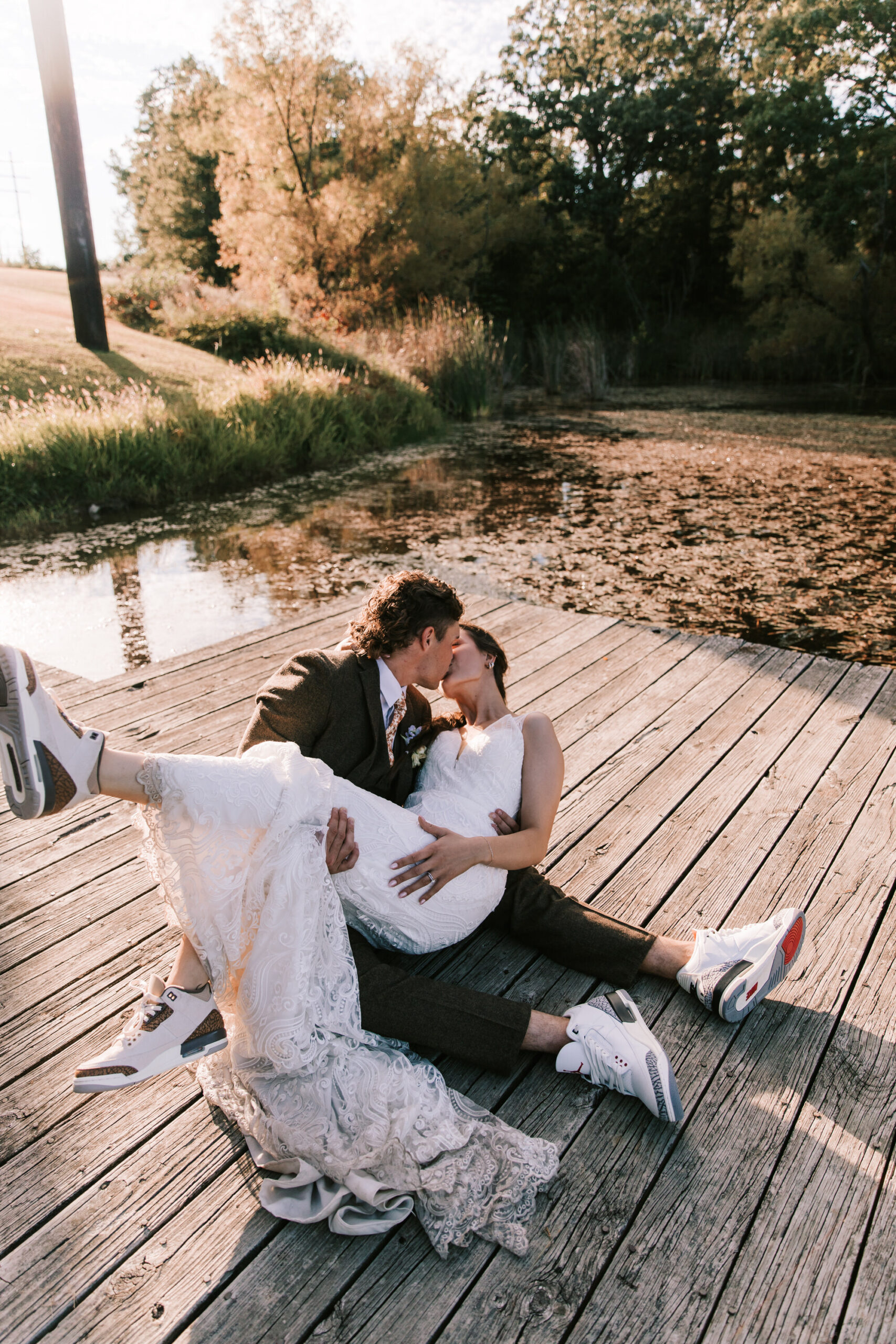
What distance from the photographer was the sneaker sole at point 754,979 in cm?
163

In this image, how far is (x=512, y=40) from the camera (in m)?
23.3

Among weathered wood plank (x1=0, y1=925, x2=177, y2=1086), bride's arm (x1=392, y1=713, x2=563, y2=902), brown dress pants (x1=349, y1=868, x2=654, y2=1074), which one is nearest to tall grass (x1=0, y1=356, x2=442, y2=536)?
weathered wood plank (x1=0, y1=925, x2=177, y2=1086)

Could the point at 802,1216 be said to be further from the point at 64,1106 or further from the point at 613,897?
the point at 64,1106

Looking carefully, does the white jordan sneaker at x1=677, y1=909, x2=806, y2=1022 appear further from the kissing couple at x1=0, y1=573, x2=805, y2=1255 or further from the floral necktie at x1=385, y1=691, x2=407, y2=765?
the floral necktie at x1=385, y1=691, x2=407, y2=765

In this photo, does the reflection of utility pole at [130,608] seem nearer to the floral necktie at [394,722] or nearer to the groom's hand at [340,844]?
the floral necktie at [394,722]

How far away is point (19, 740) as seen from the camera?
1363 mm

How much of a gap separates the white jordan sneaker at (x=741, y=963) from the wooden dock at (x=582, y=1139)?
2.3 inches

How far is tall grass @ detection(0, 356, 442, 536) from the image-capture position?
6969mm

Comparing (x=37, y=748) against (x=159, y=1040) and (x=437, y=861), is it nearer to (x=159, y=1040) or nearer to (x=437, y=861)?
(x=159, y=1040)

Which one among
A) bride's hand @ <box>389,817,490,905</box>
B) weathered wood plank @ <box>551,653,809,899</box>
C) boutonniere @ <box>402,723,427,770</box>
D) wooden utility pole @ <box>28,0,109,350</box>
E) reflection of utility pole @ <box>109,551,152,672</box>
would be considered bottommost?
reflection of utility pole @ <box>109,551,152,672</box>

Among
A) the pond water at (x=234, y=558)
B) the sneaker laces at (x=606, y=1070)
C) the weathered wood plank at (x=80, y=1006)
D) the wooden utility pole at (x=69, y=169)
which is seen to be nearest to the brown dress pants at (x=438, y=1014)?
the sneaker laces at (x=606, y=1070)

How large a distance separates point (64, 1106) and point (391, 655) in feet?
3.42

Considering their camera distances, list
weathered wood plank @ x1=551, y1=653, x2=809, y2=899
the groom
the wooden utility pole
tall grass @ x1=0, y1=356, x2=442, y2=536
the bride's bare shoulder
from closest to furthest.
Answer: the groom, the bride's bare shoulder, weathered wood plank @ x1=551, y1=653, x2=809, y2=899, tall grass @ x1=0, y1=356, x2=442, y2=536, the wooden utility pole

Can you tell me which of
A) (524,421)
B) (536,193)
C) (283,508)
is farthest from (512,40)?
(283,508)
